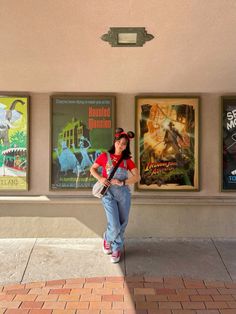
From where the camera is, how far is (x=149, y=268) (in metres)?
4.58

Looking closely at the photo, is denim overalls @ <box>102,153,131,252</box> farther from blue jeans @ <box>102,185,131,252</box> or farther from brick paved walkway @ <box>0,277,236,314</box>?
brick paved walkway @ <box>0,277,236,314</box>

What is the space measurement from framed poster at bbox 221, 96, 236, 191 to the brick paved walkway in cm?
180

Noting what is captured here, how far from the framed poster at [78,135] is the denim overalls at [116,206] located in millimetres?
898

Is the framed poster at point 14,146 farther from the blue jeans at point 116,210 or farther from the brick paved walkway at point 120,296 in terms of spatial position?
the brick paved walkway at point 120,296

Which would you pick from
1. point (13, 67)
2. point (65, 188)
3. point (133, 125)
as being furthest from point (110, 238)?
point (13, 67)

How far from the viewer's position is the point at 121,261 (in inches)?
187

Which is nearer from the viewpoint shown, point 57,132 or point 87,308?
point 87,308

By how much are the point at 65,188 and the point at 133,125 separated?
4.37 ft

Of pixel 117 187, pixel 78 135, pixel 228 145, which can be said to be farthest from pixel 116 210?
pixel 228 145

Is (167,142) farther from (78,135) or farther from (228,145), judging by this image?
(78,135)

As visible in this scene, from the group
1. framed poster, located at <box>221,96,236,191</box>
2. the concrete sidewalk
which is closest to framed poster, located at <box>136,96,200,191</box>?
framed poster, located at <box>221,96,236,191</box>

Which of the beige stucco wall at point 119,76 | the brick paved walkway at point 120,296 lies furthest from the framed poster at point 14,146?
the brick paved walkway at point 120,296

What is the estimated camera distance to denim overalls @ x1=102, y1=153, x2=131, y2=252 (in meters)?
4.69

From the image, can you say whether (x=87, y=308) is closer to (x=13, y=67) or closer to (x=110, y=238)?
(x=110, y=238)
